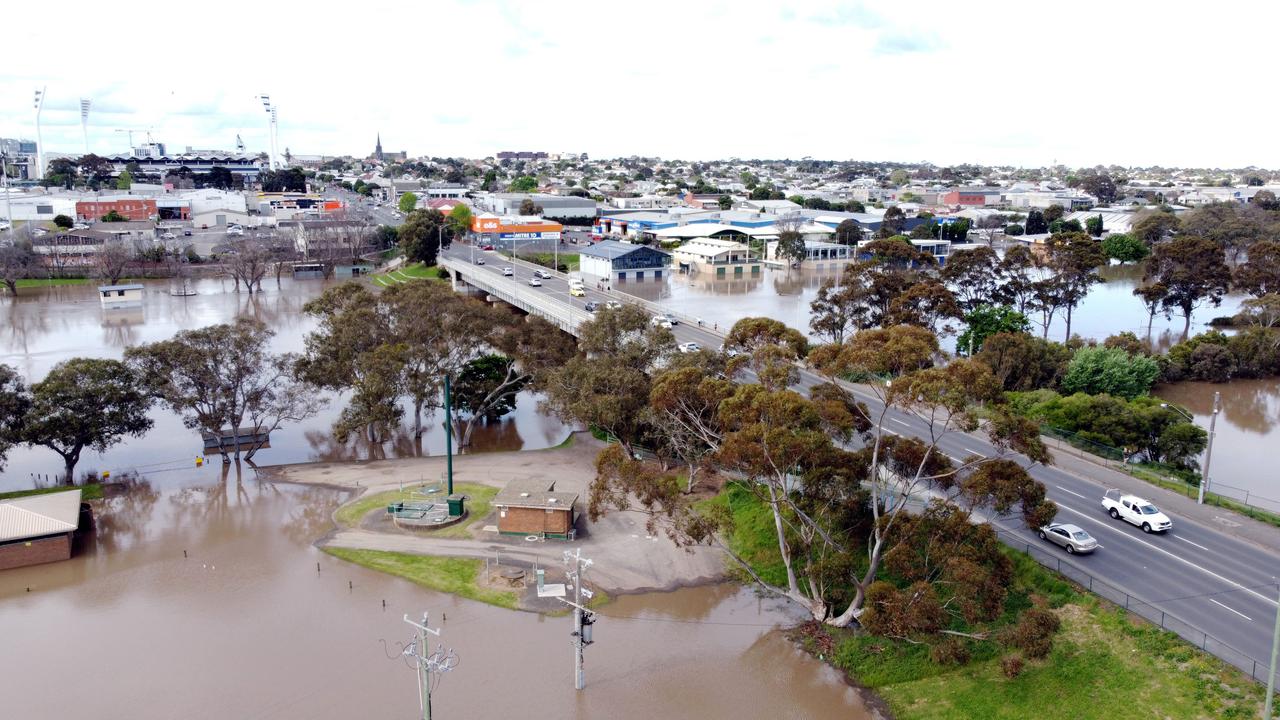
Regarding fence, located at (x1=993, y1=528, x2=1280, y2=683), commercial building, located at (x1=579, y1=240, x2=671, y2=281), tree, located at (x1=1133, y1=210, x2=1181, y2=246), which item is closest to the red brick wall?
fence, located at (x1=993, y1=528, x2=1280, y2=683)

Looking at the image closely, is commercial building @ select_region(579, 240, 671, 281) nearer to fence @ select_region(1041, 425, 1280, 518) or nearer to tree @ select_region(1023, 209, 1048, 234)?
fence @ select_region(1041, 425, 1280, 518)

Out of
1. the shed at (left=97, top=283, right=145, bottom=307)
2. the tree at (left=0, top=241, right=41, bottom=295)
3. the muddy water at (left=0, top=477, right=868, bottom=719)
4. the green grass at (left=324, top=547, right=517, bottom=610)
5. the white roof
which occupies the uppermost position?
the tree at (left=0, top=241, right=41, bottom=295)

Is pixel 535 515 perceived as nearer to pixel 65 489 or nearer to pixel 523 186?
pixel 65 489

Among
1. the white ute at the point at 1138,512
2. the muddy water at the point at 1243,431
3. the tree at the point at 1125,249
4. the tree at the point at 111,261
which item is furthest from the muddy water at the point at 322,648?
the tree at the point at 1125,249

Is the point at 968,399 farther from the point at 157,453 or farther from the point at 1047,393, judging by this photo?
the point at 157,453

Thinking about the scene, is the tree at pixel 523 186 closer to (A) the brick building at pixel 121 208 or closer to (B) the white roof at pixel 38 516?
(A) the brick building at pixel 121 208

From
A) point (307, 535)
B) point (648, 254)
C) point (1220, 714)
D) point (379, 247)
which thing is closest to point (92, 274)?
point (379, 247)

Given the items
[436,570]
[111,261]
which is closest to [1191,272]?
[436,570]
